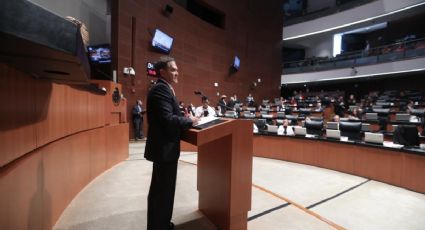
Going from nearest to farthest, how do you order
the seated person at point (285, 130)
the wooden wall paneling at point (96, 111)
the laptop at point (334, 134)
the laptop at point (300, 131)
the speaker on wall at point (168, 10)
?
the wooden wall paneling at point (96, 111), the laptop at point (334, 134), the laptop at point (300, 131), the seated person at point (285, 130), the speaker on wall at point (168, 10)

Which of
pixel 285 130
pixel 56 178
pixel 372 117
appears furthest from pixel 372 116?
pixel 56 178

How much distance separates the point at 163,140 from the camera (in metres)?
1.51

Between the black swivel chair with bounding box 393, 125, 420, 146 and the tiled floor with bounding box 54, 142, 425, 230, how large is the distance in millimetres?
762

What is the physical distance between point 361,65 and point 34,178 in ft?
51.2

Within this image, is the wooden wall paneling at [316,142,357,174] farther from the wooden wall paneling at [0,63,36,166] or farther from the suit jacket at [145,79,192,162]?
the wooden wall paneling at [0,63,36,166]

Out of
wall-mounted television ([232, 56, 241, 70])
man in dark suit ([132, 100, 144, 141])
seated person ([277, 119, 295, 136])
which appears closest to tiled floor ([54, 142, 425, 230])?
seated person ([277, 119, 295, 136])

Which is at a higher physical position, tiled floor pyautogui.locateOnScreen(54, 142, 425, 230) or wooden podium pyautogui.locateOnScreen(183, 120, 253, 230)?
wooden podium pyautogui.locateOnScreen(183, 120, 253, 230)

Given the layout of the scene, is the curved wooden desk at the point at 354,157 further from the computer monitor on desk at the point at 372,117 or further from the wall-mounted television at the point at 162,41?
the wall-mounted television at the point at 162,41

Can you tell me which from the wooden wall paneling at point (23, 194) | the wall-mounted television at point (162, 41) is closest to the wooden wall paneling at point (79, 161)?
the wooden wall paneling at point (23, 194)

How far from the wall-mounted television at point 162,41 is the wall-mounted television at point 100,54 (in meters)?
1.66

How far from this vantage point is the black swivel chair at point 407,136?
3465mm

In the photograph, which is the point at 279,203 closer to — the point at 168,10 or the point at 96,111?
the point at 96,111

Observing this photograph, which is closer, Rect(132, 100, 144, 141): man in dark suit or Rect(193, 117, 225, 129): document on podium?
Rect(193, 117, 225, 129): document on podium

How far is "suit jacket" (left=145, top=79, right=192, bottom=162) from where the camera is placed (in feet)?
4.83
